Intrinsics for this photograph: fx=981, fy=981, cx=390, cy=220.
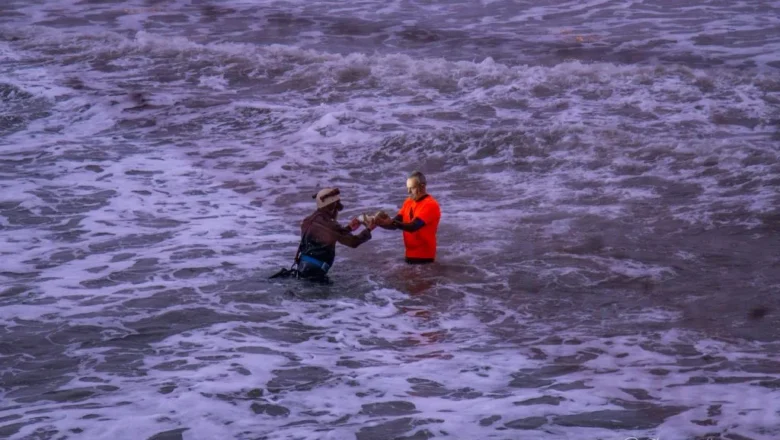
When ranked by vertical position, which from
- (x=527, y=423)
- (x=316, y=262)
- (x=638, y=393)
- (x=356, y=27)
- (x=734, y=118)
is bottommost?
(x=638, y=393)

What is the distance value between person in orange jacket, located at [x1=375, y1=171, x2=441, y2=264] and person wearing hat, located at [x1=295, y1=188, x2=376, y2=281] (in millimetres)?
349

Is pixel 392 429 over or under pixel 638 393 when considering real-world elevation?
over

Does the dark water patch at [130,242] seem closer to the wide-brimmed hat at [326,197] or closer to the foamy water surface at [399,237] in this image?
the foamy water surface at [399,237]

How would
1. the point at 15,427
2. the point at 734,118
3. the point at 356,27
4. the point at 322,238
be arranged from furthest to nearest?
1. the point at 356,27
2. the point at 734,118
3. the point at 322,238
4. the point at 15,427

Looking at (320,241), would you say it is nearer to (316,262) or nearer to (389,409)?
(316,262)

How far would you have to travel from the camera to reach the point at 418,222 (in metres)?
10.6

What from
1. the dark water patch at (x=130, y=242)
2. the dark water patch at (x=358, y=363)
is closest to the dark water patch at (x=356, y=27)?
the dark water patch at (x=130, y=242)

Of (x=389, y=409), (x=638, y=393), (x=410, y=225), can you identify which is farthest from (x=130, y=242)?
(x=638, y=393)

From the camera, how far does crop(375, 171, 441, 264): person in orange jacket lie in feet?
34.7

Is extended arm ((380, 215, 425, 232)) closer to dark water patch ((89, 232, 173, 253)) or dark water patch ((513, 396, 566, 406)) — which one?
dark water patch ((89, 232, 173, 253))

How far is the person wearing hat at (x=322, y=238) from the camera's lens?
10.2 metres

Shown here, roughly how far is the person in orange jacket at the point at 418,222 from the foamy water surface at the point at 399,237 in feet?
0.86

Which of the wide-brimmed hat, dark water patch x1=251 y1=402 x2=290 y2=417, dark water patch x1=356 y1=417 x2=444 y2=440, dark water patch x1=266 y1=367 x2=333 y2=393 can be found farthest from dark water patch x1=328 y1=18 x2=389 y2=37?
dark water patch x1=356 y1=417 x2=444 y2=440

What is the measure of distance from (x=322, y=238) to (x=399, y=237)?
2403mm
